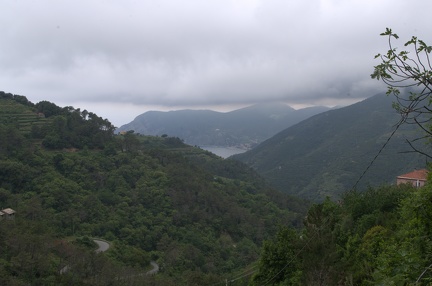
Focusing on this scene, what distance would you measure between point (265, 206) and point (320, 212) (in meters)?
21.1

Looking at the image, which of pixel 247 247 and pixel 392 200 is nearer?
pixel 392 200

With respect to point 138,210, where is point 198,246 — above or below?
below

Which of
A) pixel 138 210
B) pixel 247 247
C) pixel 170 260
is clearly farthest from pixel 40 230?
pixel 247 247

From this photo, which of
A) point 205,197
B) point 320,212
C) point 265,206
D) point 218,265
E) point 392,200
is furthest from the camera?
point 265,206

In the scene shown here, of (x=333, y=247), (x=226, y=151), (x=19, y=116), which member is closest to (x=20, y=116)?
(x=19, y=116)

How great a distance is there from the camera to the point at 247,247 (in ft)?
81.3

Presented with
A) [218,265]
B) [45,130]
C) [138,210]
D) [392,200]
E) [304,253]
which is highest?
[45,130]

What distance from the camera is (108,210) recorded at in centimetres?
2267

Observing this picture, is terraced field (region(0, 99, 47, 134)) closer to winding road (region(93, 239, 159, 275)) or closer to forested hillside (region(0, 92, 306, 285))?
forested hillside (region(0, 92, 306, 285))

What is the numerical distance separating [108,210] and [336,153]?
5449 cm

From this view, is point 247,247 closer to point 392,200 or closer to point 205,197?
point 205,197

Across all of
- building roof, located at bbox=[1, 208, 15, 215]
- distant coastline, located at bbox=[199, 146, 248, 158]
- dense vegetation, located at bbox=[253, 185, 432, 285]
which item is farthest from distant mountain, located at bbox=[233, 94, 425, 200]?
building roof, located at bbox=[1, 208, 15, 215]

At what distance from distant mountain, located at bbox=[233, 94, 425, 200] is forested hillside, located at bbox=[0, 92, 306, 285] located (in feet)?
67.6

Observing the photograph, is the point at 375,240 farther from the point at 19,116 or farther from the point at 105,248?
the point at 19,116
